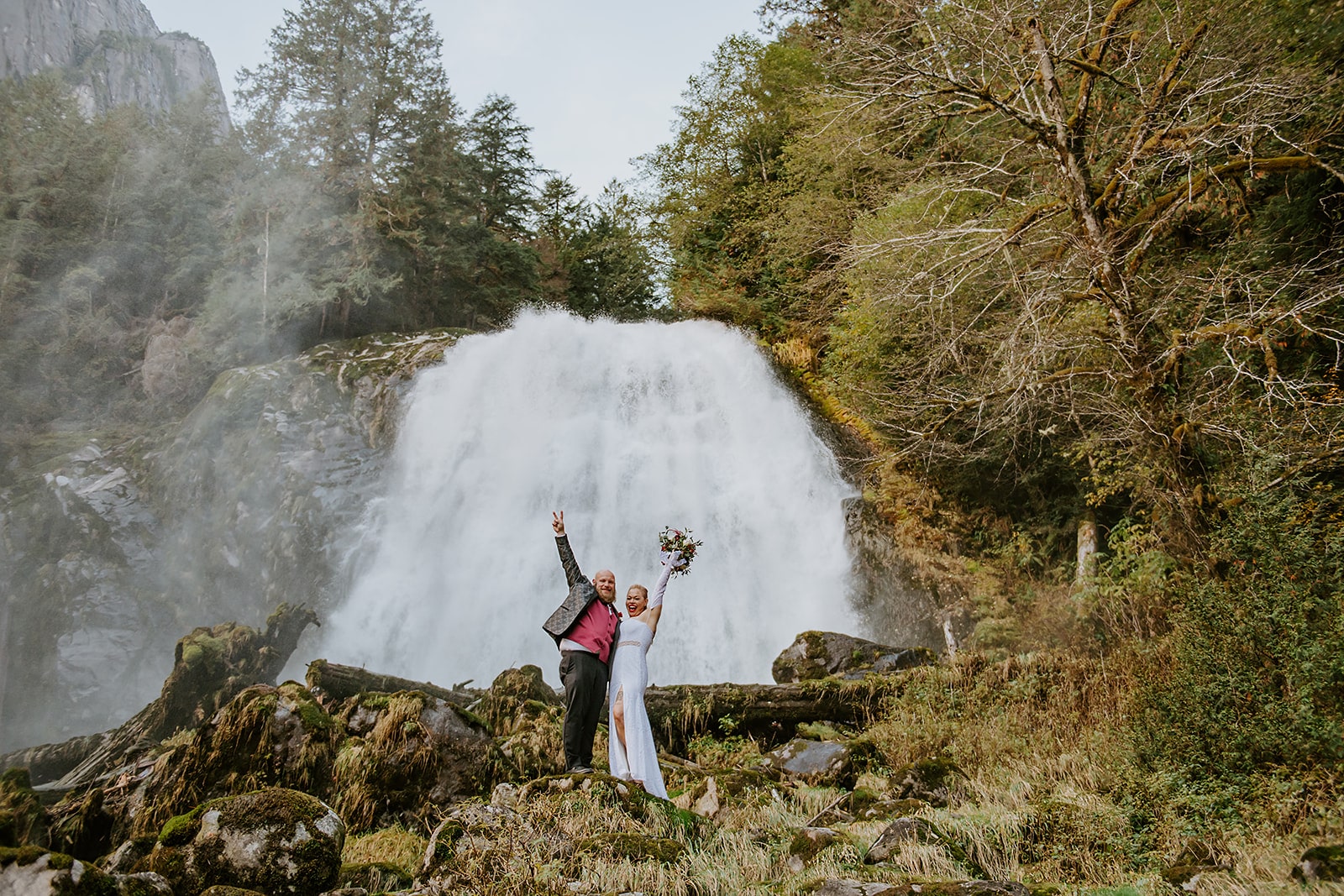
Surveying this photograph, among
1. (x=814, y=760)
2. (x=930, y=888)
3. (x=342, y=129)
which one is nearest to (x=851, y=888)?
(x=930, y=888)

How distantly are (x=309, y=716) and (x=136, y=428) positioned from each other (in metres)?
18.5

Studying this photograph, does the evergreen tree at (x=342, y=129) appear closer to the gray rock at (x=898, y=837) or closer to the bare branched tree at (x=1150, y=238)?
the bare branched tree at (x=1150, y=238)

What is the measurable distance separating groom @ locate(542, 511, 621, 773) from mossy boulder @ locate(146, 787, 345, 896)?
6.97ft

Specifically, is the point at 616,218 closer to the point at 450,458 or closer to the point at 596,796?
the point at 450,458

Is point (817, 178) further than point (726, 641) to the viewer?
Yes

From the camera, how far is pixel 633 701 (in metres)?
5.29

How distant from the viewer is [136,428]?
20.0 m

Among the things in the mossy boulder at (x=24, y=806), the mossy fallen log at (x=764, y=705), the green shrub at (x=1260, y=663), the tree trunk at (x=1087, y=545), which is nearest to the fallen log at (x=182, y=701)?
the mossy boulder at (x=24, y=806)

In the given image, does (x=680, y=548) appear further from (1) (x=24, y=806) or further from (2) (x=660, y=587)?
(1) (x=24, y=806)

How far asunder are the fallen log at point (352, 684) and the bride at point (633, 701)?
3.16 m

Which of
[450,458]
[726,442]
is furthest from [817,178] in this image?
[450,458]

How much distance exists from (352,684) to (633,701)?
15.7ft

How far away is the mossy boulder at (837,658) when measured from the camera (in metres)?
9.95

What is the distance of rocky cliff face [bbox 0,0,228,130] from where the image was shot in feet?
118
